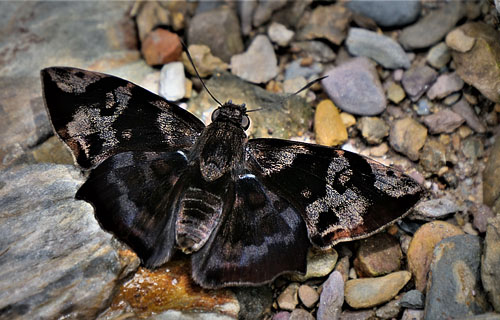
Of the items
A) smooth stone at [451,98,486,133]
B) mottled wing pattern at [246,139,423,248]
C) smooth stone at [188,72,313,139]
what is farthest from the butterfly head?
smooth stone at [451,98,486,133]

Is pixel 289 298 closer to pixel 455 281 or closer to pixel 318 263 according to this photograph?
pixel 318 263

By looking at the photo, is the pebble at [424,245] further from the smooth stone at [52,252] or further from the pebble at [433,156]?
the smooth stone at [52,252]

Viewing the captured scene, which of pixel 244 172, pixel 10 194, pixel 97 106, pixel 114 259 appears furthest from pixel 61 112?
pixel 244 172

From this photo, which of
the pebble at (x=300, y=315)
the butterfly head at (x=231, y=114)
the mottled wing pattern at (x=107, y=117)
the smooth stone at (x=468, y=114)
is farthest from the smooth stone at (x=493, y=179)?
the mottled wing pattern at (x=107, y=117)

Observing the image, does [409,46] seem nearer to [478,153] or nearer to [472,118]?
[472,118]

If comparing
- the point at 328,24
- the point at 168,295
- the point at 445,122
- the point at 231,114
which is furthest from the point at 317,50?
the point at 168,295

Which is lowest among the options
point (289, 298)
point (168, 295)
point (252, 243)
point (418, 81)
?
point (289, 298)
